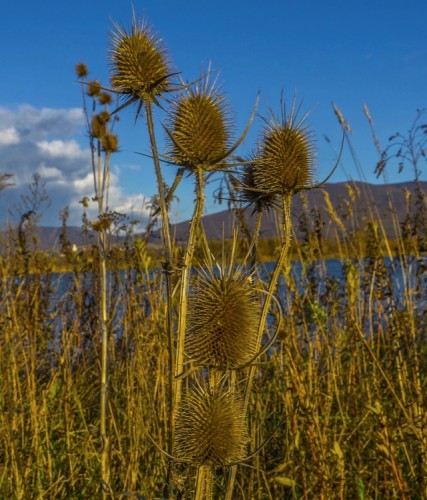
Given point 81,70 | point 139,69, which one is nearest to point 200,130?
point 139,69

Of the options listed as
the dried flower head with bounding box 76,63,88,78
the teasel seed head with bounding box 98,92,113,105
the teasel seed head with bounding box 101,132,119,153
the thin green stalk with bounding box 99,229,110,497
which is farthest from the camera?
the dried flower head with bounding box 76,63,88,78

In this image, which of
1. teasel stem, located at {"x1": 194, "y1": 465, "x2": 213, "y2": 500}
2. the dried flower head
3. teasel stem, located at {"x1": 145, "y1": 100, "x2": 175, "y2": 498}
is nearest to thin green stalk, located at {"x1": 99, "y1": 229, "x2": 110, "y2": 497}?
teasel stem, located at {"x1": 194, "y1": 465, "x2": 213, "y2": 500}

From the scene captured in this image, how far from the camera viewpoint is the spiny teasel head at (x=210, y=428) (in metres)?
1.52

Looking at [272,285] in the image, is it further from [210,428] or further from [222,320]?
[210,428]

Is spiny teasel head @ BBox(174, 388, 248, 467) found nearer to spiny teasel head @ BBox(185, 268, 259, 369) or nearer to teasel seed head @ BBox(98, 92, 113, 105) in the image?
spiny teasel head @ BBox(185, 268, 259, 369)

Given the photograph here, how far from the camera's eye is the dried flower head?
463 cm

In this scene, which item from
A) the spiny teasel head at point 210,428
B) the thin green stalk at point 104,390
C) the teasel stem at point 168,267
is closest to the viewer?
the teasel stem at point 168,267

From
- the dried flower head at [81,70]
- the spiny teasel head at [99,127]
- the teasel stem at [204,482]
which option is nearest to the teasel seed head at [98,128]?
the spiny teasel head at [99,127]

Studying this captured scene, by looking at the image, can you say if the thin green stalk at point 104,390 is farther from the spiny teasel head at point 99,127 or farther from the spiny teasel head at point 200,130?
the spiny teasel head at point 200,130

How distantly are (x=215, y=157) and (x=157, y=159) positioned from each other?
0.26 m

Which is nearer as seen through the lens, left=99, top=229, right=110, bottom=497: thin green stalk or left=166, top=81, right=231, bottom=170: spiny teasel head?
left=166, top=81, right=231, bottom=170: spiny teasel head

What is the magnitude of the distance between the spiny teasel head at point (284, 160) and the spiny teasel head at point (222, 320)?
0.32 meters

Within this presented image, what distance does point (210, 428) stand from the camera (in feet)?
5.06

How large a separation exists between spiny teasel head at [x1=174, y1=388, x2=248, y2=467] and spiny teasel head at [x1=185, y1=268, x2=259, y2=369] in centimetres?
11
